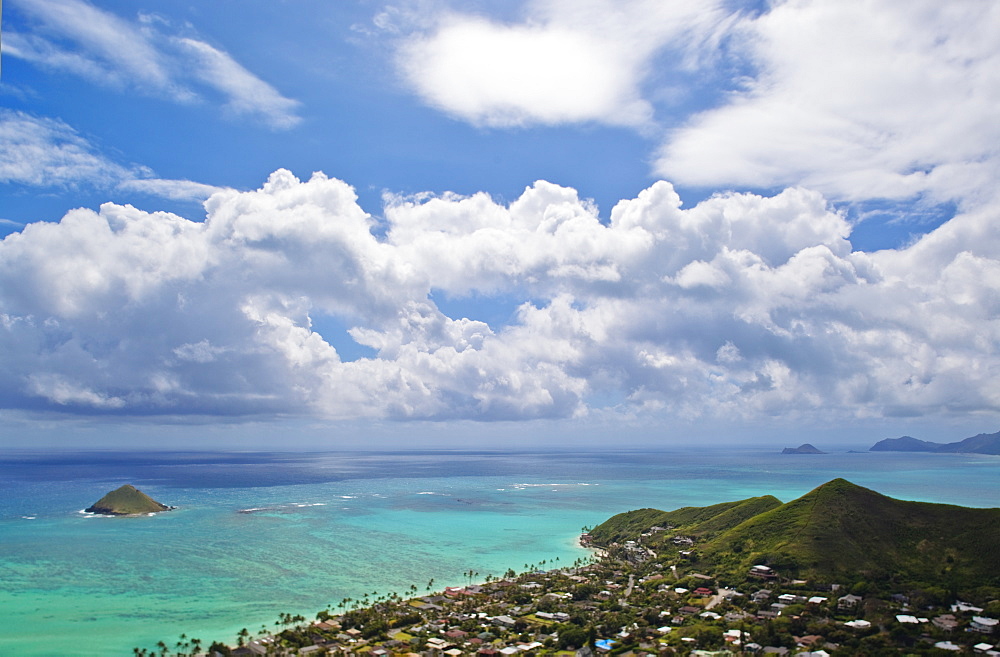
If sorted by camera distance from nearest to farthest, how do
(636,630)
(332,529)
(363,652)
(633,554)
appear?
(363,652) → (636,630) → (633,554) → (332,529)

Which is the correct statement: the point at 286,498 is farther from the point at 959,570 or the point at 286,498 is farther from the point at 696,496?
the point at 959,570

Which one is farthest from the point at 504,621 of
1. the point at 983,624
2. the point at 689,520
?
the point at 689,520

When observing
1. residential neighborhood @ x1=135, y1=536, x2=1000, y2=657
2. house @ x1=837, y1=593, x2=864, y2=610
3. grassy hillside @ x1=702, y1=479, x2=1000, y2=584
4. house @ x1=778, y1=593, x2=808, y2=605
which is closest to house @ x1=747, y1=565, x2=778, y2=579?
residential neighborhood @ x1=135, y1=536, x2=1000, y2=657

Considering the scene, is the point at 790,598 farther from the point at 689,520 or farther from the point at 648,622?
the point at 689,520

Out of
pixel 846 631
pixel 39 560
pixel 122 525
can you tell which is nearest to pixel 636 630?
pixel 846 631

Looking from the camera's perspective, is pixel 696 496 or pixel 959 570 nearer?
pixel 959 570

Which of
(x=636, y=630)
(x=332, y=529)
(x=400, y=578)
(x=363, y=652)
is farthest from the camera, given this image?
(x=332, y=529)
